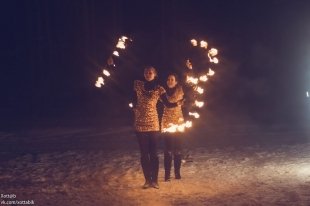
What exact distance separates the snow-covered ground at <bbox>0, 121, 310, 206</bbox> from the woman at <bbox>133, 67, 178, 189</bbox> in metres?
0.43

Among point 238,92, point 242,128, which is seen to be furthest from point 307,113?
point 242,128

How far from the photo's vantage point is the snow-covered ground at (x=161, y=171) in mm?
8375

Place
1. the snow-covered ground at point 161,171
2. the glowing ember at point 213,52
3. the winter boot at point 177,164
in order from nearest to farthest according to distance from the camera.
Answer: the snow-covered ground at point 161,171, the glowing ember at point 213,52, the winter boot at point 177,164

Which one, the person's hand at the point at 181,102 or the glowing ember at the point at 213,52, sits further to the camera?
the glowing ember at the point at 213,52

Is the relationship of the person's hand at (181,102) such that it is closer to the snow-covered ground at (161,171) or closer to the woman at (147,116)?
the woman at (147,116)

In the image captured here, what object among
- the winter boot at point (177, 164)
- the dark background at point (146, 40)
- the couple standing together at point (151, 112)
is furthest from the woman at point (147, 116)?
the dark background at point (146, 40)

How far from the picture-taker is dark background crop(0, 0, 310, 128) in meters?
29.0

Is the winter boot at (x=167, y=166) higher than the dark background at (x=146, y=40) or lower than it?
lower

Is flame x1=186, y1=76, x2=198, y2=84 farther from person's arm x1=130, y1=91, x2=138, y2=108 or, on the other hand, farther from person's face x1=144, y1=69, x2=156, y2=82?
person's arm x1=130, y1=91, x2=138, y2=108

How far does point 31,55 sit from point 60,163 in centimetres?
1966

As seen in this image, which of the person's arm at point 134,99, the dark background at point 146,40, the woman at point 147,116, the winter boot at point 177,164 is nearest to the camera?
the woman at point 147,116

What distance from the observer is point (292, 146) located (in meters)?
13.8

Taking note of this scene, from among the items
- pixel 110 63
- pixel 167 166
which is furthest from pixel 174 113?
pixel 110 63

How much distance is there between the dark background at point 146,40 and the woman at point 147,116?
19.4 metres
